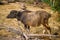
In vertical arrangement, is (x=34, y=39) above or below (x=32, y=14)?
below

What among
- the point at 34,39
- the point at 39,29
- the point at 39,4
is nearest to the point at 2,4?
the point at 39,4

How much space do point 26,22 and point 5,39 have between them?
1.01 meters

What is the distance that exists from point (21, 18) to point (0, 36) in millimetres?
1033

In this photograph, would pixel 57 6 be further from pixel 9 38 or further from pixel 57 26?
pixel 9 38

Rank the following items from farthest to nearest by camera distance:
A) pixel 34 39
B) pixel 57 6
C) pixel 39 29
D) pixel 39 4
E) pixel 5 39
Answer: pixel 39 4 → pixel 39 29 → pixel 57 6 → pixel 5 39 → pixel 34 39

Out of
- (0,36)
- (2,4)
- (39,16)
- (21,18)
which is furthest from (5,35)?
(2,4)

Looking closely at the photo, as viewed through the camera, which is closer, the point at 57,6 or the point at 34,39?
the point at 34,39

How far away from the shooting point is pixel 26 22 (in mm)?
6465

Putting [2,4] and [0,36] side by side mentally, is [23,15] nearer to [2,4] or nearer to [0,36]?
A: [0,36]

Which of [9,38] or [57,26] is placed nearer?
[9,38]

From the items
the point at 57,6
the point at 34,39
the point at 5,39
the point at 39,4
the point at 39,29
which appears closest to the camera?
the point at 34,39

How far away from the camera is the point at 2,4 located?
11.8m

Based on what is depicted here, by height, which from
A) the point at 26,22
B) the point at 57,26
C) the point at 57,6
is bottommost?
the point at 57,26

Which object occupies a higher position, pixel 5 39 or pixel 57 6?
pixel 57 6
